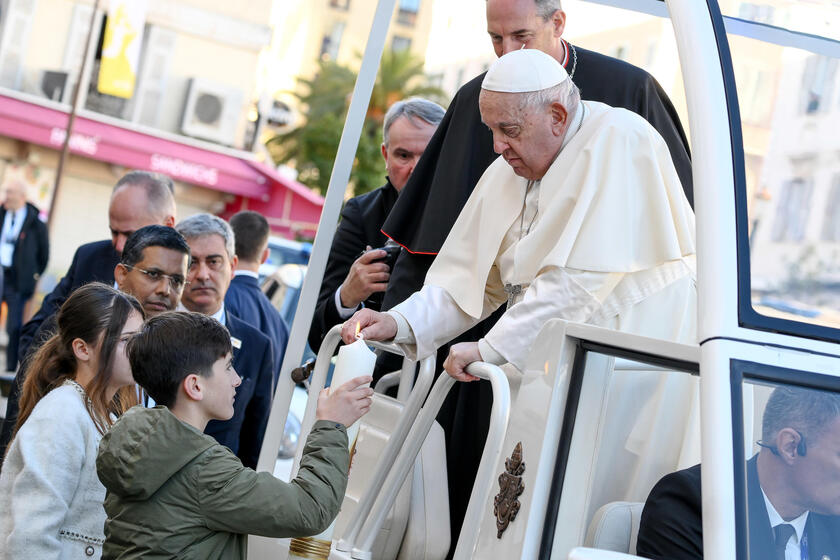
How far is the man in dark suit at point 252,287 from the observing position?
624 centimetres

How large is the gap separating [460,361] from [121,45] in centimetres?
2402

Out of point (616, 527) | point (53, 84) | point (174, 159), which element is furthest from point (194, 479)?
point (53, 84)

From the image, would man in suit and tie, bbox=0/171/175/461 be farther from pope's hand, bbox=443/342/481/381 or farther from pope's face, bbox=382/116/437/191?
pope's hand, bbox=443/342/481/381

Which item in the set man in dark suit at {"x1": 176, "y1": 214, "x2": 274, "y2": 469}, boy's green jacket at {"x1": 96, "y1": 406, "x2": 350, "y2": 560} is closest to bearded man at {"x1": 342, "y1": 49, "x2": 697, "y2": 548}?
boy's green jacket at {"x1": 96, "y1": 406, "x2": 350, "y2": 560}

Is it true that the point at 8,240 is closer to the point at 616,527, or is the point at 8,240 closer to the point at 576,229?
the point at 576,229

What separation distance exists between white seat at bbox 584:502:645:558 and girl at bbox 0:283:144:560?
1.52 metres

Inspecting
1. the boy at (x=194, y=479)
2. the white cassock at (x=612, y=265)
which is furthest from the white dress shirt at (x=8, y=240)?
the boy at (x=194, y=479)

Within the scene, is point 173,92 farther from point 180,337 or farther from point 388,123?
point 180,337

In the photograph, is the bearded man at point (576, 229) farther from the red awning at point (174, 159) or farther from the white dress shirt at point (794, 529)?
the red awning at point (174, 159)

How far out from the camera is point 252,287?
6.45 meters

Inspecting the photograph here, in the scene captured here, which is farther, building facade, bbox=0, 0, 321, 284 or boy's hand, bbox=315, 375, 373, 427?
building facade, bbox=0, 0, 321, 284

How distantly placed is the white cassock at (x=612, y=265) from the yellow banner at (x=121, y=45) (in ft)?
74.5

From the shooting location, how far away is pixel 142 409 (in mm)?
3064

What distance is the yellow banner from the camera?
82.4 feet
